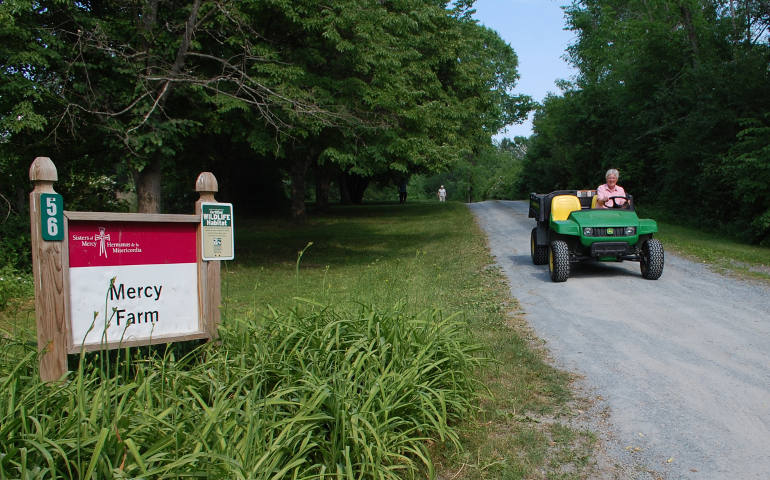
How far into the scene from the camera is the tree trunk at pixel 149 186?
1224 centimetres

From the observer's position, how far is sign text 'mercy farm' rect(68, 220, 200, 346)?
3861 mm

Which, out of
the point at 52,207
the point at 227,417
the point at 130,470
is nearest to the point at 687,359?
the point at 227,417

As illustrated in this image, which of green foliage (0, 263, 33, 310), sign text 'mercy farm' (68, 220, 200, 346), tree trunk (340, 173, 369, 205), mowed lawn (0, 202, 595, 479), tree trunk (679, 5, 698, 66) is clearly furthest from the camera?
tree trunk (340, 173, 369, 205)

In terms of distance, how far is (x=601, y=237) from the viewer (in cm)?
919

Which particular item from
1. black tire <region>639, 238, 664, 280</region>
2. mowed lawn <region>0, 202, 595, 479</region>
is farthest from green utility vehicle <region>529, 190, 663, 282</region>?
mowed lawn <region>0, 202, 595, 479</region>

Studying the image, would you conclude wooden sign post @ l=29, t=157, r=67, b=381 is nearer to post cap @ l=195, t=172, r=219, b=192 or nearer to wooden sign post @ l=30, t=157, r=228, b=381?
wooden sign post @ l=30, t=157, r=228, b=381

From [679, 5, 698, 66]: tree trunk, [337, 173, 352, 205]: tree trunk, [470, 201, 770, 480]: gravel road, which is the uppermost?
[679, 5, 698, 66]: tree trunk

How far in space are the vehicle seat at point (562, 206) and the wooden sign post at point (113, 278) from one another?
6.82 m

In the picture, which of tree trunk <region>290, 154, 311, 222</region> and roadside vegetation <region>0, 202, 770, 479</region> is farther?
tree trunk <region>290, 154, 311, 222</region>

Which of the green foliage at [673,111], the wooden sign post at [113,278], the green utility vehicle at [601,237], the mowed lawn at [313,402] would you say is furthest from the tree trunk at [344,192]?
the wooden sign post at [113,278]

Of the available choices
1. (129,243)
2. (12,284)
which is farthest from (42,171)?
(12,284)

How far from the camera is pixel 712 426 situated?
13.3ft

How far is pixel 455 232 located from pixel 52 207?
16127 millimetres

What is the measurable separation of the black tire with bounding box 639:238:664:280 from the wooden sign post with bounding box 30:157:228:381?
6.99 metres
